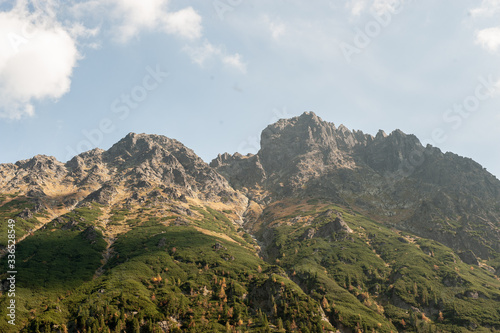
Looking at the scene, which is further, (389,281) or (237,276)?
(389,281)

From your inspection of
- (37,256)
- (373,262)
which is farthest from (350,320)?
(37,256)

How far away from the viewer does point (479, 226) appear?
192 meters

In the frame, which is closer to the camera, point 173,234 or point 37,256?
point 37,256

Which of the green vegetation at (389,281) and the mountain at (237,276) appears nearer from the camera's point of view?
the mountain at (237,276)

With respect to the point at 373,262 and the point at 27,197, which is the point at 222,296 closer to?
the point at 373,262

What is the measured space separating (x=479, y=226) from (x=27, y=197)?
318 metres

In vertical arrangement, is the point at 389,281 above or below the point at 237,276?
below

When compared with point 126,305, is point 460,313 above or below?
below

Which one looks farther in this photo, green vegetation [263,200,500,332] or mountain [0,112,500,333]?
green vegetation [263,200,500,332]

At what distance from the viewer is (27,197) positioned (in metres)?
198

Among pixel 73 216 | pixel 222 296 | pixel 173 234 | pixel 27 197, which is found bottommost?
pixel 222 296

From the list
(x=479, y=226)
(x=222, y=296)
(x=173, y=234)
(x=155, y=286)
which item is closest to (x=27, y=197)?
(x=173, y=234)

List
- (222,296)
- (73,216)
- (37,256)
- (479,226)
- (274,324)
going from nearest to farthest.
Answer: (274,324) < (222,296) < (37,256) < (73,216) < (479,226)

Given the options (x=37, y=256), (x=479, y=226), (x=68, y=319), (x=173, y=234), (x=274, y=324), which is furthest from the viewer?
(x=479, y=226)
